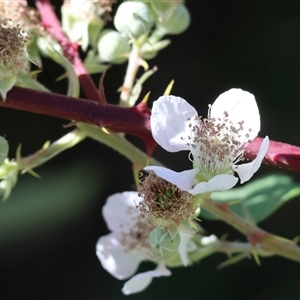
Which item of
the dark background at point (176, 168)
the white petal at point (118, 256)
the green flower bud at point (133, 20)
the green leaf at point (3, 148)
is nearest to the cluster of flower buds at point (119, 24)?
the green flower bud at point (133, 20)

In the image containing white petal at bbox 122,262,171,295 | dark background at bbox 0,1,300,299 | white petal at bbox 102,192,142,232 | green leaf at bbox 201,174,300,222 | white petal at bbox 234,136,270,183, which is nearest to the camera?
white petal at bbox 234,136,270,183

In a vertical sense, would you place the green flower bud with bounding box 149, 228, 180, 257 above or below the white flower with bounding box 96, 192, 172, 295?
above

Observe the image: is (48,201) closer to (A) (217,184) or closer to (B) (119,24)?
(B) (119,24)

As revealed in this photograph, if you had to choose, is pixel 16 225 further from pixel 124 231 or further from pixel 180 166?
pixel 124 231

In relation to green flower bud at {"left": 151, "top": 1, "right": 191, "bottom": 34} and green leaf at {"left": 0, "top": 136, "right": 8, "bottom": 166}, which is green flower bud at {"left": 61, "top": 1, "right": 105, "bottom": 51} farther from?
green leaf at {"left": 0, "top": 136, "right": 8, "bottom": 166}

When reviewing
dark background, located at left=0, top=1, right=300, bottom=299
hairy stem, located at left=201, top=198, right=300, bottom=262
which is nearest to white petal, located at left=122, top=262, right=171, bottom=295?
hairy stem, located at left=201, top=198, right=300, bottom=262
